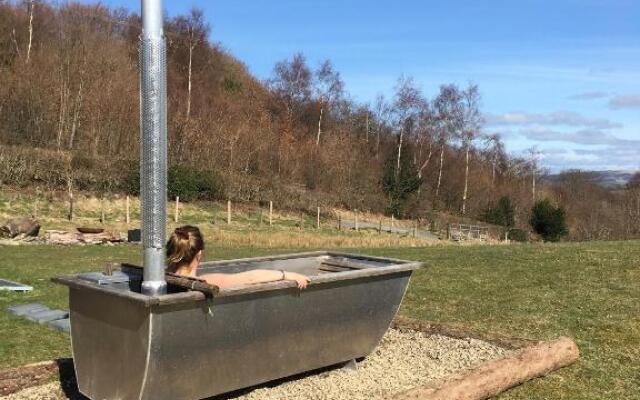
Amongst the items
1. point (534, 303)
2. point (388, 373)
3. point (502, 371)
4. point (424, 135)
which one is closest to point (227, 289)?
point (388, 373)

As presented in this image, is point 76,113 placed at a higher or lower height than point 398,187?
higher

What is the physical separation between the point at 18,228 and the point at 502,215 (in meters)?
42.1

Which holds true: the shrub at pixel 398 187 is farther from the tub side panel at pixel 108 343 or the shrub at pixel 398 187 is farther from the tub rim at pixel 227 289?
the tub side panel at pixel 108 343

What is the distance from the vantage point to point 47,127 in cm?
3906

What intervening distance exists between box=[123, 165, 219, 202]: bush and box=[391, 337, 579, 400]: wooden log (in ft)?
107

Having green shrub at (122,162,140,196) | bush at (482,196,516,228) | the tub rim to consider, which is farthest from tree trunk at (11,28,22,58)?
the tub rim

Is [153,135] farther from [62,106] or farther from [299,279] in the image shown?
[62,106]

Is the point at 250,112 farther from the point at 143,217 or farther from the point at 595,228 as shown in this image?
the point at 143,217

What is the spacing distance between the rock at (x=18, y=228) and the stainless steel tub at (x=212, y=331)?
18046mm

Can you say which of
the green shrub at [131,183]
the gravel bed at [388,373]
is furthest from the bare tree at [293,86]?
the gravel bed at [388,373]

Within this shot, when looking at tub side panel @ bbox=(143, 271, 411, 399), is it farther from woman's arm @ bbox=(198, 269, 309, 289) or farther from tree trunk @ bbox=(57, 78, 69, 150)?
tree trunk @ bbox=(57, 78, 69, 150)

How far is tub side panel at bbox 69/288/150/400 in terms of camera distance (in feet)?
13.2

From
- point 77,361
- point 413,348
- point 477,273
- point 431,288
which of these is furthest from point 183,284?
point 477,273

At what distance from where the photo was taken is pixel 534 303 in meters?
9.02
